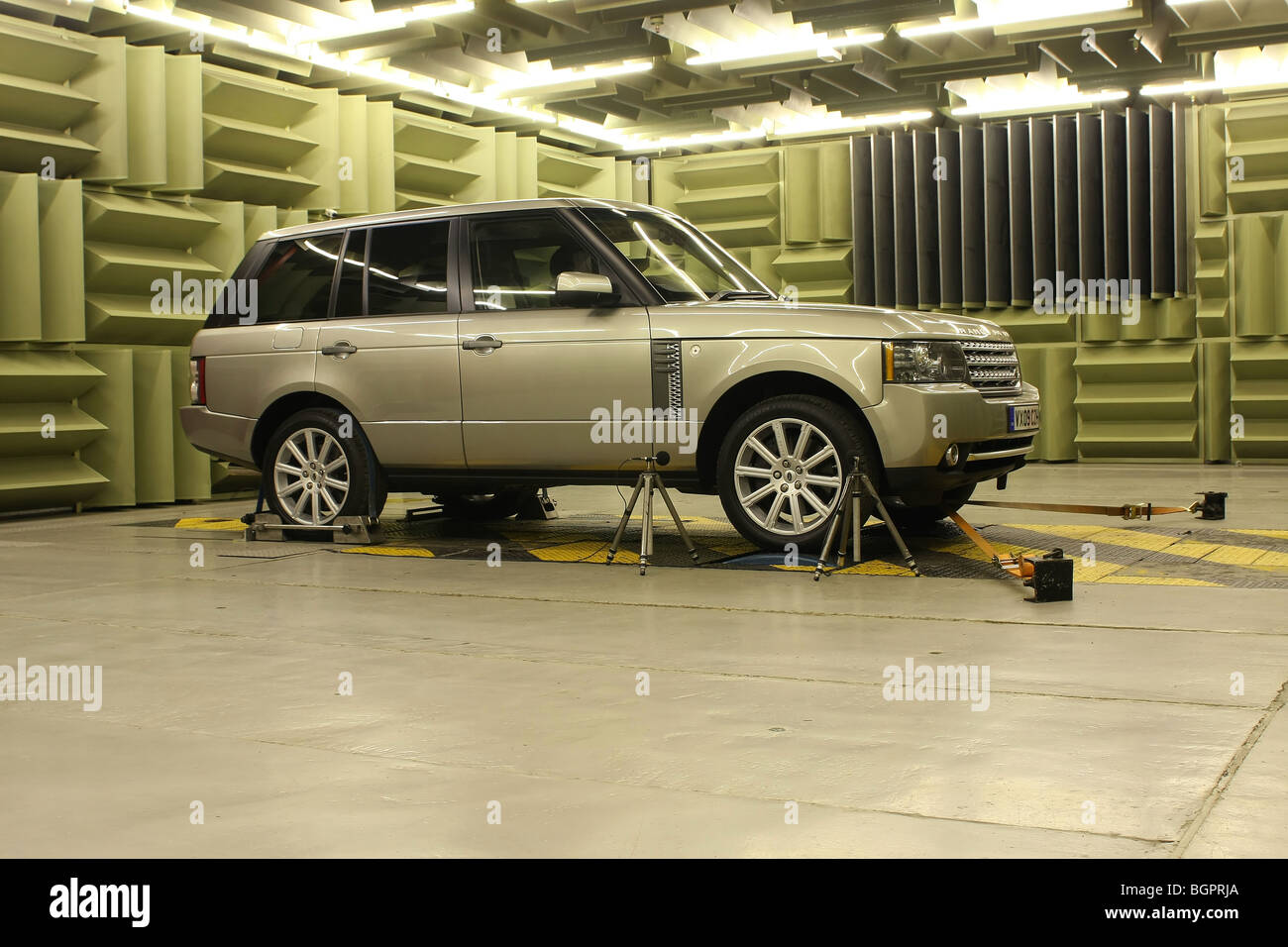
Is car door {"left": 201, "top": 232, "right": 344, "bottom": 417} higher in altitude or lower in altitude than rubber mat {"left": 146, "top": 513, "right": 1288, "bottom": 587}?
higher

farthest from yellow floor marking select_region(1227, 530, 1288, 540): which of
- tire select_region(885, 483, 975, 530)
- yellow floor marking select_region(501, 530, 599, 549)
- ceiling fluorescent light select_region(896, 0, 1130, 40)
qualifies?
ceiling fluorescent light select_region(896, 0, 1130, 40)

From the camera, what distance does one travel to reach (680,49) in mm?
12195

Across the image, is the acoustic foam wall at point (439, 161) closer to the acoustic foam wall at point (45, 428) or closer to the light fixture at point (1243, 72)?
the acoustic foam wall at point (45, 428)

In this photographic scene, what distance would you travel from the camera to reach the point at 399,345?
6684 millimetres

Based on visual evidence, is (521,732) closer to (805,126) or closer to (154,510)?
(154,510)

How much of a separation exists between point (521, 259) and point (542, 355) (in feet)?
2.02

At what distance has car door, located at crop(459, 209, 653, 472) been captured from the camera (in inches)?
241

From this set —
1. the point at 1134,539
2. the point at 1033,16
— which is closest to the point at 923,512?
the point at 1134,539

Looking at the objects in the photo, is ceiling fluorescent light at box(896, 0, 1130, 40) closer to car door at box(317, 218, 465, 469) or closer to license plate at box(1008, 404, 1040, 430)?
license plate at box(1008, 404, 1040, 430)

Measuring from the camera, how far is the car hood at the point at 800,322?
→ 569cm

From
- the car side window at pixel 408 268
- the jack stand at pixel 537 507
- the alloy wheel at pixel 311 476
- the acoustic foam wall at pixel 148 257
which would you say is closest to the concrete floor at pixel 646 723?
the alloy wheel at pixel 311 476

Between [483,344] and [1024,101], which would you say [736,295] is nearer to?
[483,344]

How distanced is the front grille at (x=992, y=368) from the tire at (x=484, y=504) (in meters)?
3.01

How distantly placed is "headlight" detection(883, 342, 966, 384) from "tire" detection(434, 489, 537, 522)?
298 centimetres
